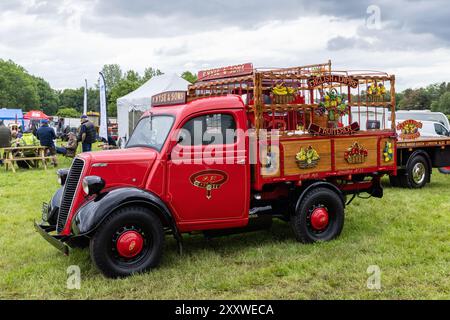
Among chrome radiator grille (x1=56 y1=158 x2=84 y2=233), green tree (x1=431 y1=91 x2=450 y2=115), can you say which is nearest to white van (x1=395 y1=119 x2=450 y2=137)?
chrome radiator grille (x1=56 y1=158 x2=84 y2=233)

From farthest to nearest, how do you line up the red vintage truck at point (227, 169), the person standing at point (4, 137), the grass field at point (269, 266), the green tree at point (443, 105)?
the green tree at point (443, 105), the person standing at point (4, 137), the red vintage truck at point (227, 169), the grass field at point (269, 266)

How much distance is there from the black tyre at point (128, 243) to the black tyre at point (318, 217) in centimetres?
200

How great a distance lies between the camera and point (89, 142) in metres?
15.4

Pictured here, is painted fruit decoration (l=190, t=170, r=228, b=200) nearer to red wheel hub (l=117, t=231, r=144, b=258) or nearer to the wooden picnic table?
red wheel hub (l=117, t=231, r=144, b=258)

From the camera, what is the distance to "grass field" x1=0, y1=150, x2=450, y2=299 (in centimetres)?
488

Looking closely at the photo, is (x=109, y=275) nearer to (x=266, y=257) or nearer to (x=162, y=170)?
(x=162, y=170)

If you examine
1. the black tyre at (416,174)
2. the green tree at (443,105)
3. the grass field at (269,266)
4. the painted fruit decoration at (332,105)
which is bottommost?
the grass field at (269,266)

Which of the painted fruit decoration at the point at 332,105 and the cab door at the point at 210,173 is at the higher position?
the painted fruit decoration at the point at 332,105

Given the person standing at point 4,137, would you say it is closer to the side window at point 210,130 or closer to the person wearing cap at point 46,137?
the person wearing cap at point 46,137

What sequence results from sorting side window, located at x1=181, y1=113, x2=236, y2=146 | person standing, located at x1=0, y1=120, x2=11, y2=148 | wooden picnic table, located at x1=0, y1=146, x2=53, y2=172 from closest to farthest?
side window, located at x1=181, y1=113, x2=236, y2=146 → wooden picnic table, located at x1=0, y1=146, x2=53, y2=172 → person standing, located at x1=0, y1=120, x2=11, y2=148

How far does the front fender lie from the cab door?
0.87 feet

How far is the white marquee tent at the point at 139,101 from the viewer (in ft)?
63.0

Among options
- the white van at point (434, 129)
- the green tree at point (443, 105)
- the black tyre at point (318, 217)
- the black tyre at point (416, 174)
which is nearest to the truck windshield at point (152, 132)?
the black tyre at point (318, 217)

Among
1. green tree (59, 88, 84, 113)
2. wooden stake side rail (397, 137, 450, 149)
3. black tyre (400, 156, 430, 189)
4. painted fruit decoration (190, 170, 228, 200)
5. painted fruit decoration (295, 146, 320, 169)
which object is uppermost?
green tree (59, 88, 84, 113)
